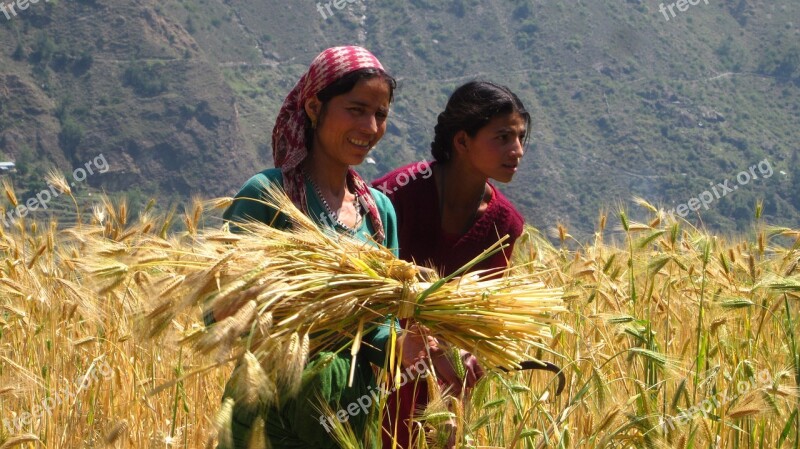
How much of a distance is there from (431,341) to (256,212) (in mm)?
515

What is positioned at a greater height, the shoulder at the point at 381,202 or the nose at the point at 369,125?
the nose at the point at 369,125

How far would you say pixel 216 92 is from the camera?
74.5m

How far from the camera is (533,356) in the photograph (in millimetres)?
3371

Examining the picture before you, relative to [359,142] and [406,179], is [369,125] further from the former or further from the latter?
[406,179]

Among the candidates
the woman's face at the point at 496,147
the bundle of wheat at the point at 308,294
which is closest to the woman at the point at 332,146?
the bundle of wheat at the point at 308,294

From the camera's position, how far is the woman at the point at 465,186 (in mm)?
3510

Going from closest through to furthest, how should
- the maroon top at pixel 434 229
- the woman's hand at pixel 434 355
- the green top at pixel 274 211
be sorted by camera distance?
1. the woman's hand at pixel 434 355
2. the green top at pixel 274 211
3. the maroon top at pixel 434 229

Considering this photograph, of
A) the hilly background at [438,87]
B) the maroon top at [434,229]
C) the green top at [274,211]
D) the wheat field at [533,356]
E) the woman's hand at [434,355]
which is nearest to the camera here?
the woman's hand at [434,355]

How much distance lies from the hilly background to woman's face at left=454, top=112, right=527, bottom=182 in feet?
178

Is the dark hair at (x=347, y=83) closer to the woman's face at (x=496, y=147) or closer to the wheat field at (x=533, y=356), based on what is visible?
the wheat field at (x=533, y=356)

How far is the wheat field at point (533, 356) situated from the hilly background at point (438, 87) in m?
53.4

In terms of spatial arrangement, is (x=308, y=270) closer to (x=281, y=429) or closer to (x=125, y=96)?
(x=281, y=429)

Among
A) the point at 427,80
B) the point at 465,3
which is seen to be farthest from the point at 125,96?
the point at 465,3

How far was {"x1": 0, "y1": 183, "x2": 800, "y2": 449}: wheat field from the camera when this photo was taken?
2574 mm
